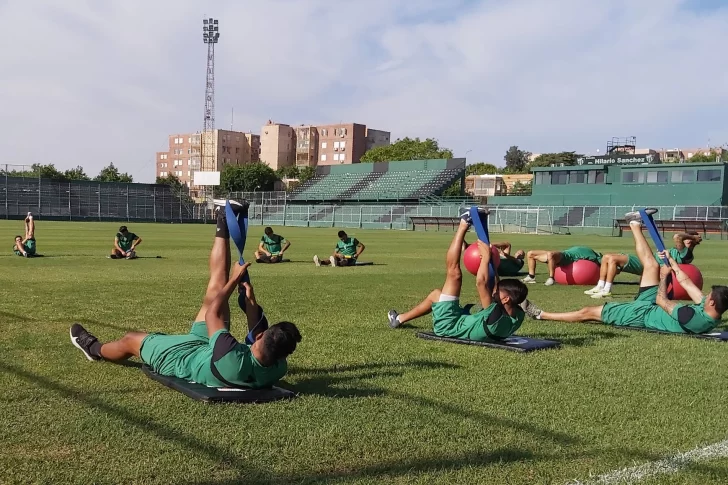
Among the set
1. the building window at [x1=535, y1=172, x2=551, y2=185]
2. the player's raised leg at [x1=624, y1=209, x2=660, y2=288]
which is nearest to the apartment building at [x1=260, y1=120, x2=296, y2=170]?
the building window at [x1=535, y1=172, x2=551, y2=185]

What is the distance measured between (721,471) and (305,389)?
335 cm

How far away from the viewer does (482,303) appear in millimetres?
8672

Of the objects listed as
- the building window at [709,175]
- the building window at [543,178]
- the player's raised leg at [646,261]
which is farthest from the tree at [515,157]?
the player's raised leg at [646,261]

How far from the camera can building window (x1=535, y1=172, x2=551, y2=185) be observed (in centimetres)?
6569

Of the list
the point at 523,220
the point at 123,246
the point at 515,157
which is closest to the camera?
the point at 123,246

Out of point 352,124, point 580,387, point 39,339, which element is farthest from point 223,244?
point 352,124

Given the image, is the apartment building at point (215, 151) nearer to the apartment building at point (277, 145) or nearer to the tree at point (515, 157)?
the apartment building at point (277, 145)

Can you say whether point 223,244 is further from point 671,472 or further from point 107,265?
point 107,265

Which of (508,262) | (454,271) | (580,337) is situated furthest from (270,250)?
(580,337)

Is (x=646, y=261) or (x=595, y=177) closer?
(x=646, y=261)

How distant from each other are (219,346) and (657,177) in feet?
197

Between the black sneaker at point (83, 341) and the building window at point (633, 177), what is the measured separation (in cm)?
5959

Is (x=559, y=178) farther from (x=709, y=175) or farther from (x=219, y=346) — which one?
(x=219, y=346)

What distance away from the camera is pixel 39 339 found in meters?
7.85
